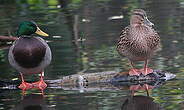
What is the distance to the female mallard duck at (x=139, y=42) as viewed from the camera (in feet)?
25.9

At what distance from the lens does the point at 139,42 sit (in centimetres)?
794

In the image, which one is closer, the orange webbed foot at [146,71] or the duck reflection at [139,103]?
the duck reflection at [139,103]

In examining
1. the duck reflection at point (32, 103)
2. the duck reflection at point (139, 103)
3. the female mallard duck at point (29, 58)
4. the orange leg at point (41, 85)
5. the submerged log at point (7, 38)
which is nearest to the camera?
the duck reflection at point (139, 103)

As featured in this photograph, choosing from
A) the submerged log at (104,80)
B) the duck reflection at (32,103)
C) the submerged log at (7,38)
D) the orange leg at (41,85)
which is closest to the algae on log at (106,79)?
the submerged log at (104,80)

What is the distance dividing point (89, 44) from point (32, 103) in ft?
10.9

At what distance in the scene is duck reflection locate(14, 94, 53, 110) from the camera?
694cm

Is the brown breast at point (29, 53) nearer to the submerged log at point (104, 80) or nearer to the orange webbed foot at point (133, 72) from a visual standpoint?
the submerged log at point (104, 80)

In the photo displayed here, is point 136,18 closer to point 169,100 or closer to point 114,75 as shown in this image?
point 114,75

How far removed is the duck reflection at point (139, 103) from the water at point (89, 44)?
46 mm

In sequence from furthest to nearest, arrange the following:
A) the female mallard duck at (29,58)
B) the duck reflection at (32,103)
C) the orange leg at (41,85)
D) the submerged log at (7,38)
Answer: the submerged log at (7,38), the female mallard duck at (29,58), the orange leg at (41,85), the duck reflection at (32,103)

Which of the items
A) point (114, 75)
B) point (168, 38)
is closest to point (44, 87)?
point (114, 75)

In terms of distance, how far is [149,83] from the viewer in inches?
305

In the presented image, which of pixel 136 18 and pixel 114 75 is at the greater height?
pixel 136 18

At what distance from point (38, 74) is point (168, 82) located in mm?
1901
